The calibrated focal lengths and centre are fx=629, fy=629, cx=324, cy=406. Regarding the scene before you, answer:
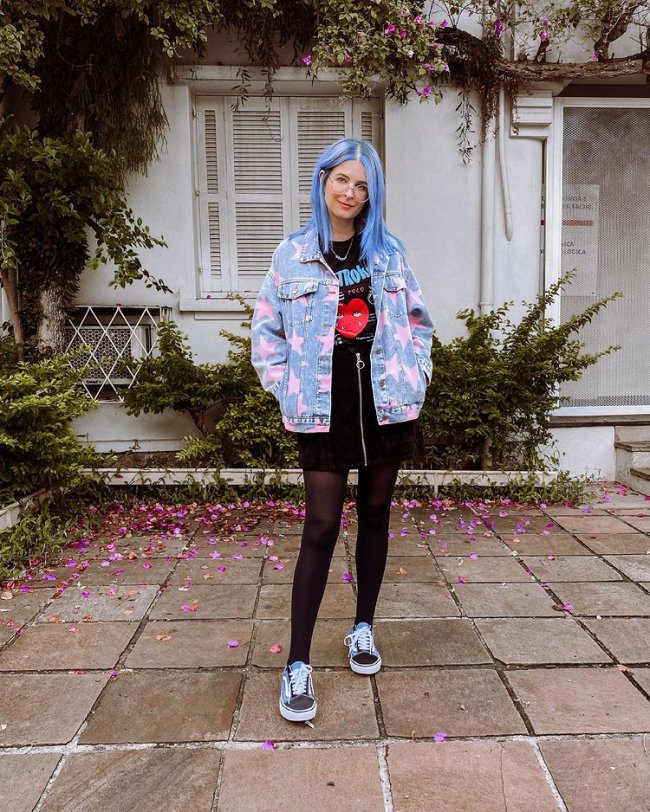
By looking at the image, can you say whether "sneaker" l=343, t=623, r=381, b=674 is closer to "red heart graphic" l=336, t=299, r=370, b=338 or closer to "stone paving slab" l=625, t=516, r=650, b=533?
"red heart graphic" l=336, t=299, r=370, b=338

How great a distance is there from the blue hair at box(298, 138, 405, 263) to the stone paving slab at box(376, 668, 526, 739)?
1379 mm

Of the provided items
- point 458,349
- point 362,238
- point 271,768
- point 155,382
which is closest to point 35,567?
point 155,382

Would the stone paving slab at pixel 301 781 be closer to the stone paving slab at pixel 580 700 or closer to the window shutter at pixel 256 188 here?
the stone paving slab at pixel 580 700

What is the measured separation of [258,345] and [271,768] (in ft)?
3.89

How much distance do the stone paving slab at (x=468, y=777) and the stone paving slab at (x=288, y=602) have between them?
887 mm

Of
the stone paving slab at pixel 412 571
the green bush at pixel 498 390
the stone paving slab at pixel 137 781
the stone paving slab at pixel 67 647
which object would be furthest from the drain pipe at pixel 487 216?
the stone paving slab at pixel 137 781

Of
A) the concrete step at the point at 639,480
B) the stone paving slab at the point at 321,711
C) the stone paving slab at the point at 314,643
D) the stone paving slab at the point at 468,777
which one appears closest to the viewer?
the stone paving slab at the point at 468,777

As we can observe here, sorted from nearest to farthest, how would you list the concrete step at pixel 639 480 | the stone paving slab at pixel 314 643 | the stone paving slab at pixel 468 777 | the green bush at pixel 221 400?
the stone paving slab at pixel 468 777
the stone paving slab at pixel 314 643
the green bush at pixel 221 400
the concrete step at pixel 639 480

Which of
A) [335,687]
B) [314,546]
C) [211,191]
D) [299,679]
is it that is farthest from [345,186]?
[211,191]

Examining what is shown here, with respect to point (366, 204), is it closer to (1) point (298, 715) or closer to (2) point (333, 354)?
(2) point (333, 354)

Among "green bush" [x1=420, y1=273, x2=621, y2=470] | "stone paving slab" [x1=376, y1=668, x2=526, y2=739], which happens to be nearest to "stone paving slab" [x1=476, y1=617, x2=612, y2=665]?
"stone paving slab" [x1=376, y1=668, x2=526, y2=739]

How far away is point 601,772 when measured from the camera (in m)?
1.66

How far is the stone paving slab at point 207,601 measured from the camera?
264 cm

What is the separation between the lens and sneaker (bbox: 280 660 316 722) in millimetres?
1842
